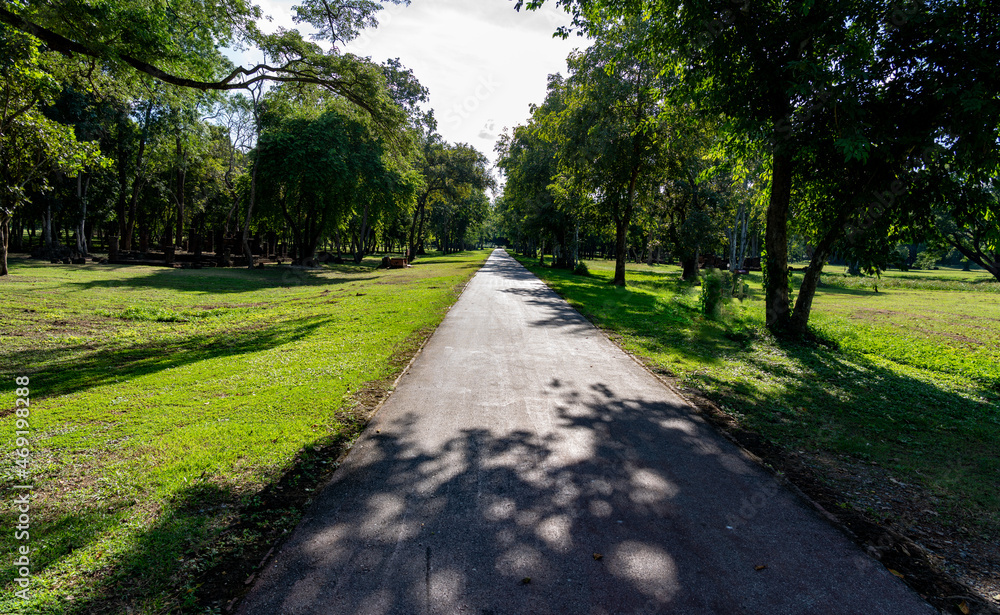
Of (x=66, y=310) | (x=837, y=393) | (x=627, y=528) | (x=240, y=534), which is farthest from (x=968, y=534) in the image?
(x=66, y=310)

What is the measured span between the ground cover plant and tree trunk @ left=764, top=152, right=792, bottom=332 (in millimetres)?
494

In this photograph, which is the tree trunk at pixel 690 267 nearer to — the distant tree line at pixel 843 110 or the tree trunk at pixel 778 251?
the distant tree line at pixel 843 110

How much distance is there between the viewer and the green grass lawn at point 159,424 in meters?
2.60

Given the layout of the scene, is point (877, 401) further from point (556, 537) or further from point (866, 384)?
point (556, 537)

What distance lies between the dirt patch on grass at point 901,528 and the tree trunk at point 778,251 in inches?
291

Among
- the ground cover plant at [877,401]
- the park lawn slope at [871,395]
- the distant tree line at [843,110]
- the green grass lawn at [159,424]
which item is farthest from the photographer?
the distant tree line at [843,110]

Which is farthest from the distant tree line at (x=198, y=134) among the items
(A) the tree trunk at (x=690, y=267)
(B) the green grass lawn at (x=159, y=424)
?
(A) the tree trunk at (x=690, y=267)

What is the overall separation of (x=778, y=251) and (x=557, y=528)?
1070 centimetres

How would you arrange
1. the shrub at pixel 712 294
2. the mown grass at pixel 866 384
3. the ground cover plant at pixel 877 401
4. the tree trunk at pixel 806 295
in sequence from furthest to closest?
the shrub at pixel 712 294 → the tree trunk at pixel 806 295 → the mown grass at pixel 866 384 → the ground cover plant at pixel 877 401

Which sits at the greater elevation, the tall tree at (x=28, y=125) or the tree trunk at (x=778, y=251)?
the tall tree at (x=28, y=125)

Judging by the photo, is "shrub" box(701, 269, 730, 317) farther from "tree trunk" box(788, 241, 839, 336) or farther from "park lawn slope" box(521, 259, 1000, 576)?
"tree trunk" box(788, 241, 839, 336)

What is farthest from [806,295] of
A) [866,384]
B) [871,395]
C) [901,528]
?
[901,528]

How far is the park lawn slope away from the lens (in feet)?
12.4

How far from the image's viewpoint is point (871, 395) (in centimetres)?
668
